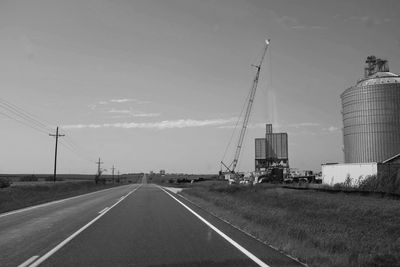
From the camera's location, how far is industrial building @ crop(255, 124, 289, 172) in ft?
405

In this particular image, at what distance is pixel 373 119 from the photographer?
66.6 m

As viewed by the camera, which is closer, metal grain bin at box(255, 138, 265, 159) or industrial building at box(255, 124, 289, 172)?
industrial building at box(255, 124, 289, 172)

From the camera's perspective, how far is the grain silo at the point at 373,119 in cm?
6538

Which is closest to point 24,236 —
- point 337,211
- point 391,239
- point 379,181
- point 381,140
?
point 391,239

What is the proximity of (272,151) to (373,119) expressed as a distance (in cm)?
5952

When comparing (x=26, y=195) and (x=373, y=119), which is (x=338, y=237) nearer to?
(x=26, y=195)

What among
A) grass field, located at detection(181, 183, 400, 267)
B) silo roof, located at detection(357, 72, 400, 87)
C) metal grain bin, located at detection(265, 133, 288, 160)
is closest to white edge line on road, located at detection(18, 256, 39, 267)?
grass field, located at detection(181, 183, 400, 267)

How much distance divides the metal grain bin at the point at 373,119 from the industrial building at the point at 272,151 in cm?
5218

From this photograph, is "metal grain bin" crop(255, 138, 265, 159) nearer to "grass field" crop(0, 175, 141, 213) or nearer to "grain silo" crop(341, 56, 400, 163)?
"grain silo" crop(341, 56, 400, 163)

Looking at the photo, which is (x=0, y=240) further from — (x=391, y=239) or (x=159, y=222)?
(x=391, y=239)

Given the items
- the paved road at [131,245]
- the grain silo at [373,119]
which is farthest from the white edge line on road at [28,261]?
the grain silo at [373,119]

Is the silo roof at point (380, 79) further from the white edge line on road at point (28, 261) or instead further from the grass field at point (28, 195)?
the white edge line on road at point (28, 261)

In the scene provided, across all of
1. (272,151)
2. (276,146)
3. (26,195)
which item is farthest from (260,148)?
(26,195)

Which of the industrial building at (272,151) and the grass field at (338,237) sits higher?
the industrial building at (272,151)
